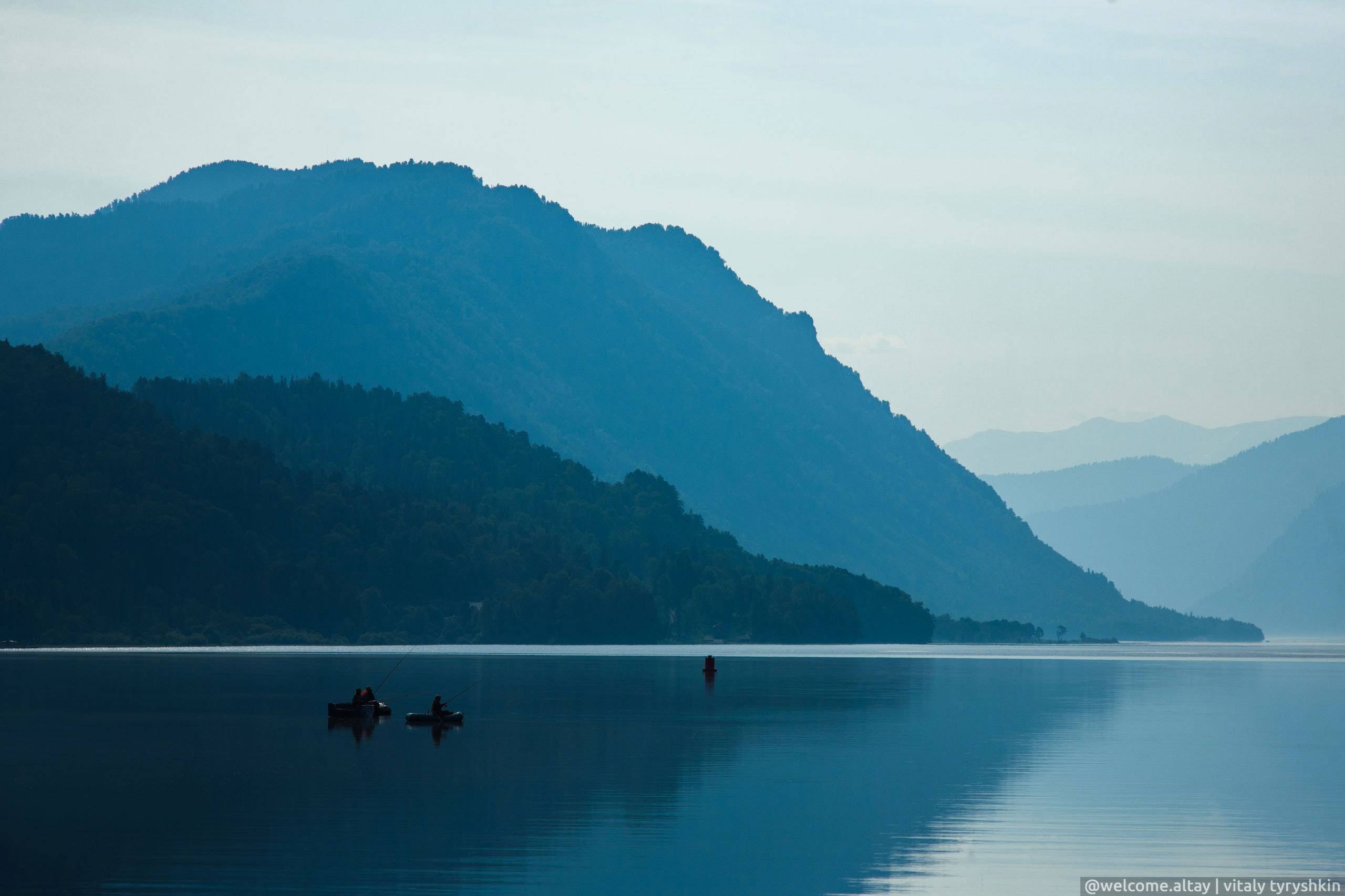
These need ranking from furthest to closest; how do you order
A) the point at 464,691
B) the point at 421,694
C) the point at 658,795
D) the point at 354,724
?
the point at 464,691
the point at 421,694
the point at 354,724
the point at 658,795

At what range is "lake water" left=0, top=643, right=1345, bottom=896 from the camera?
43.3 metres

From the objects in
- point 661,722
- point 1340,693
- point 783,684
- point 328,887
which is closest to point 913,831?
point 328,887

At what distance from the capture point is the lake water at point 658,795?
43344 millimetres

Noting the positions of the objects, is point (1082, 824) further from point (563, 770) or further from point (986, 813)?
point (563, 770)

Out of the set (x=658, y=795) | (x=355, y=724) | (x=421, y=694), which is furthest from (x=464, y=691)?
(x=658, y=795)

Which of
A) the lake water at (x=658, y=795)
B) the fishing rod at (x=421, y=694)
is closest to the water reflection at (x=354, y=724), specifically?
the lake water at (x=658, y=795)

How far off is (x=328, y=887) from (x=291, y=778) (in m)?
21.7

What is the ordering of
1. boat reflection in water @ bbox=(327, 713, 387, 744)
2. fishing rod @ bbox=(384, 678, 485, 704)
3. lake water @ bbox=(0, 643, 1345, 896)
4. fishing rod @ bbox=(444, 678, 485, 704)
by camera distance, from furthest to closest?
fishing rod @ bbox=(384, 678, 485, 704), fishing rod @ bbox=(444, 678, 485, 704), boat reflection in water @ bbox=(327, 713, 387, 744), lake water @ bbox=(0, 643, 1345, 896)

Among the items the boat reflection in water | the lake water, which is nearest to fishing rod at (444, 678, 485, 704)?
the lake water

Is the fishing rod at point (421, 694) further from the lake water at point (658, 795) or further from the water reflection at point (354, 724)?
the water reflection at point (354, 724)

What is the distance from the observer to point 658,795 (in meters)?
58.5

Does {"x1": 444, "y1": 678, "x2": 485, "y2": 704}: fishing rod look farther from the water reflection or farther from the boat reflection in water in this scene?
the water reflection

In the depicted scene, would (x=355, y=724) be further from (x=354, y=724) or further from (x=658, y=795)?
(x=658, y=795)

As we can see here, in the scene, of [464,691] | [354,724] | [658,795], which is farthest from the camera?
[464,691]
